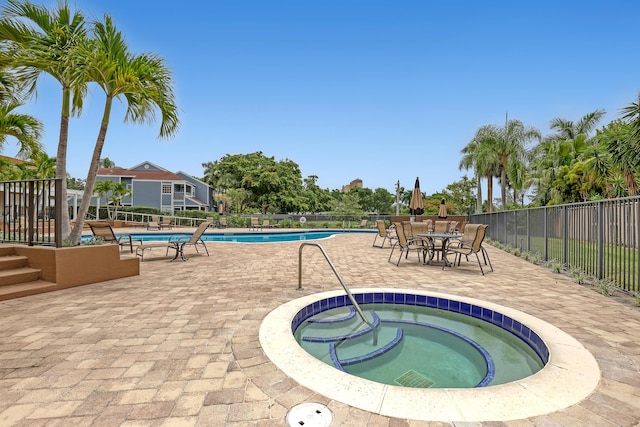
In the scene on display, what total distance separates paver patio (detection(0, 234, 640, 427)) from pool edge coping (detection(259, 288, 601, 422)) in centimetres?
6

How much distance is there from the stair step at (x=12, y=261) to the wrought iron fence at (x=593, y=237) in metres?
8.98

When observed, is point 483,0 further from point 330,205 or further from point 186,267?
point 330,205

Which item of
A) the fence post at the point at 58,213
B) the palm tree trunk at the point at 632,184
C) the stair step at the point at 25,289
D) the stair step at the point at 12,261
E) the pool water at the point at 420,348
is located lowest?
the pool water at the point at 420,348

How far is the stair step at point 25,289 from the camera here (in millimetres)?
3953

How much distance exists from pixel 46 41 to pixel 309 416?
641 centimetres

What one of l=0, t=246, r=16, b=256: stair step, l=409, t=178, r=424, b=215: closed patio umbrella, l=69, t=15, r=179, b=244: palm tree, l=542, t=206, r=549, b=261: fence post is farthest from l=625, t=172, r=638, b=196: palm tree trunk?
l=0, t=246, r=16, b=256: stair step

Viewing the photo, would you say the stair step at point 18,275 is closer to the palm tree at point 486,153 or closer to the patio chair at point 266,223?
the patio chair at point 266,223

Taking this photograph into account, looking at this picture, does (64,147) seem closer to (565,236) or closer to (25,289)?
(25,289)

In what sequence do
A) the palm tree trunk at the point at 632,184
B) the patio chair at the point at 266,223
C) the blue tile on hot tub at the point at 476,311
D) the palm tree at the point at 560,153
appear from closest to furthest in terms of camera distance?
the blue tile on hot tub at the point at 476,311 < the palm tree trunk at the point at 632,184 < the palm tree at the point at 560,153 < the patio chair at the point at 266,223

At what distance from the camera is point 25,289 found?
411 cm

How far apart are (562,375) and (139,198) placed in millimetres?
36247

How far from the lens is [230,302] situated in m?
3.91

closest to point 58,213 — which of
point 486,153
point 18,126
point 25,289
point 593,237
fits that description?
point 25,289

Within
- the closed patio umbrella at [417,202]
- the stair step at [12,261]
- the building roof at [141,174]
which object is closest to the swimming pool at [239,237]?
the closed patio umbrella at [417,202]
